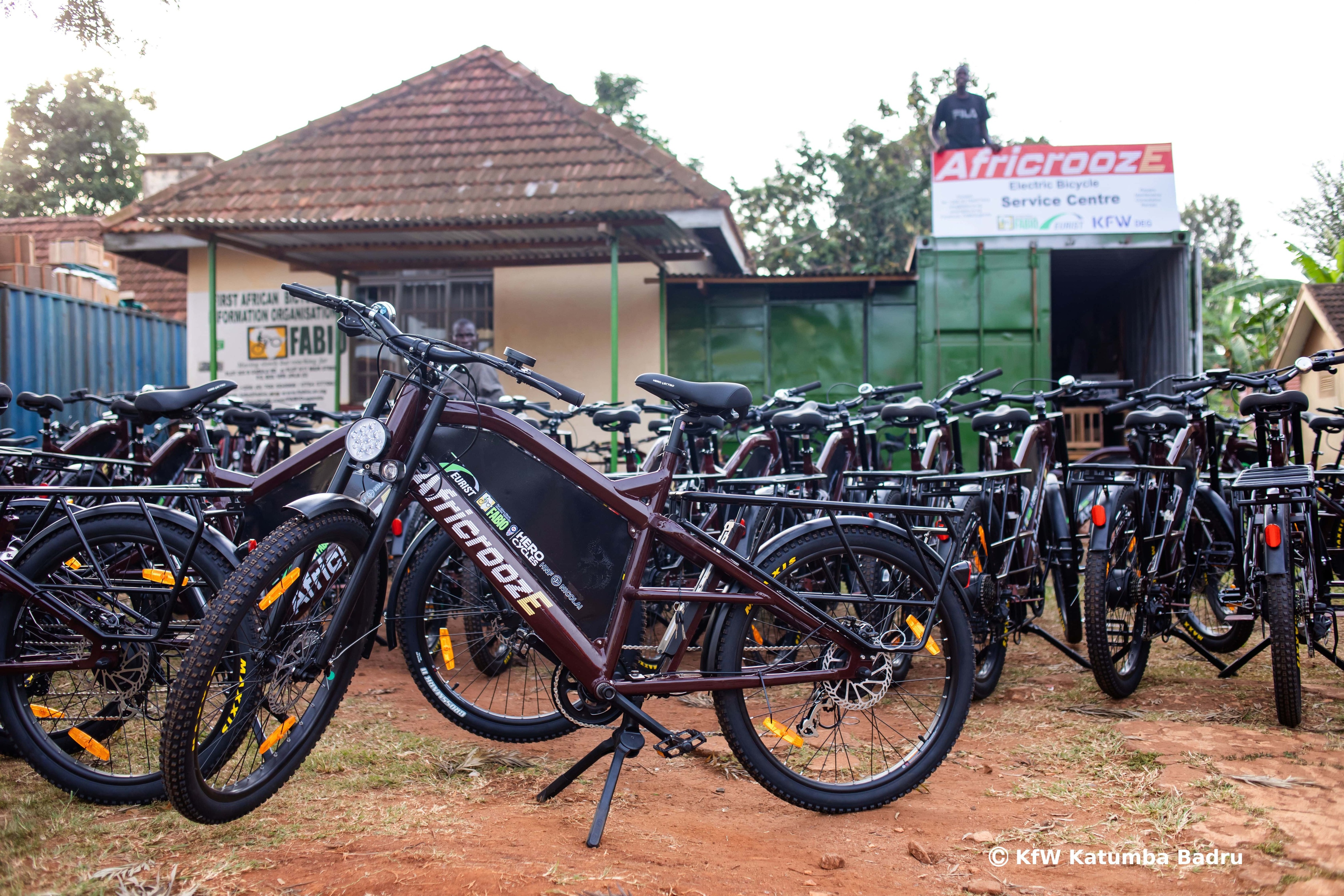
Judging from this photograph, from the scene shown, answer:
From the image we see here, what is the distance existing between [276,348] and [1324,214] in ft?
37.7

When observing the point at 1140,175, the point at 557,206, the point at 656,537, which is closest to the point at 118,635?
the point at 656,537

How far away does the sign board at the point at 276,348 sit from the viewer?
416 inches

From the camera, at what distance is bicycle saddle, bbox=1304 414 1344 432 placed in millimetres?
4480

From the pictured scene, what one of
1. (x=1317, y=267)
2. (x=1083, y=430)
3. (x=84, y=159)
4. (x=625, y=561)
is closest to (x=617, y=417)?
(x=625, y=561)

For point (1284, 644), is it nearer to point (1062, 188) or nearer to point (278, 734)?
point (278, 734)

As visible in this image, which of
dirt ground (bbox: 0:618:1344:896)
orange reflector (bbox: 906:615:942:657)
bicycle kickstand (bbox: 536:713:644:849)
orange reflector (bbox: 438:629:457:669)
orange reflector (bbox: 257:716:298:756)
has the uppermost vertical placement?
orange reflector (bbox: 906:615:942:657)

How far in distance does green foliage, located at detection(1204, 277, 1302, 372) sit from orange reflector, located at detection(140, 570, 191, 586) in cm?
1287

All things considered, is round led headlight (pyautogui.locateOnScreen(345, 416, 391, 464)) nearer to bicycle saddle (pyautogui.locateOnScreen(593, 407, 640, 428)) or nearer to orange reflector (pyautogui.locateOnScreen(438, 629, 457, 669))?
orange reflector (pyautogui.locateOnScreen(438, 629, 457, 669))

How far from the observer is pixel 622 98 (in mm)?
25047

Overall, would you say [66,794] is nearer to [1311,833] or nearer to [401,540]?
[401,540]

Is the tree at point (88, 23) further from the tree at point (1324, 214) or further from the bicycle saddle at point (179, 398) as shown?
the tree at point (1324, 214)

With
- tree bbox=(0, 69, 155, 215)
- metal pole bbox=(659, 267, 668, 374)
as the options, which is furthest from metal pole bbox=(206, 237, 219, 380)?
tree bbox=(0, 69, 155, 215)

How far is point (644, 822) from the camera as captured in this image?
274cm

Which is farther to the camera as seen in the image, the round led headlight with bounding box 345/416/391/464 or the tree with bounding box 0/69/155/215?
the tree with bounding box 0/69/155/215
